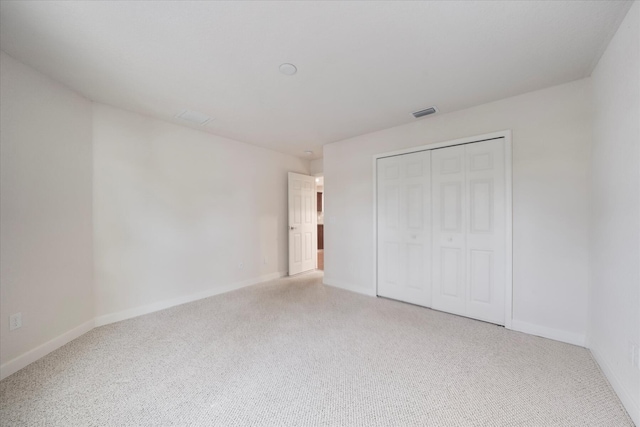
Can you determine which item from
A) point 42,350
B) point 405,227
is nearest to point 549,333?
point 405,227

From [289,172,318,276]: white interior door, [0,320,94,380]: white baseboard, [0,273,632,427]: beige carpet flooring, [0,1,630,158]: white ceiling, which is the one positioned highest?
[0,1,630,158]: white ceiling

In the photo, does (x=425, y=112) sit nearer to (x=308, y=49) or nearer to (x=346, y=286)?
(x=308, y=49)

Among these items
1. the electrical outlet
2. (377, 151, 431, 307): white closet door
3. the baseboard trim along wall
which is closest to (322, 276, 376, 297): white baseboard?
(377, 151, 431, 307): white closet door

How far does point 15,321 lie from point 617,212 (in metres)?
4.50

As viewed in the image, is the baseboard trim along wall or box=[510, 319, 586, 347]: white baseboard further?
box=[510, 319, 586, 347]: white baseboard

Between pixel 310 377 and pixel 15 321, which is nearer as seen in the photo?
pixel 310 377

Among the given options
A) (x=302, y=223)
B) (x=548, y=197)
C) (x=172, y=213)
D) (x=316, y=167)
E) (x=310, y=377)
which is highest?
(x=316, y=167)

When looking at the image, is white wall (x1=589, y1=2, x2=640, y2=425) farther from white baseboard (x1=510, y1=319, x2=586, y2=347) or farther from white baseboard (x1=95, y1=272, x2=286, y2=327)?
white baseboard (x1=95, y1=272, x2=286, y2=327)

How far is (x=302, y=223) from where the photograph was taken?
5051 millimetres

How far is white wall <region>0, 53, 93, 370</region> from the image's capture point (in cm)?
191

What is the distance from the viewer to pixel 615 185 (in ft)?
5.68

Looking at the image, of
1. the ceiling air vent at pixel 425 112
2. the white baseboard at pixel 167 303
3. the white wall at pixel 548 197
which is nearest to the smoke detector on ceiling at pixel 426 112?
the ceiling air vent at pixel 425 112

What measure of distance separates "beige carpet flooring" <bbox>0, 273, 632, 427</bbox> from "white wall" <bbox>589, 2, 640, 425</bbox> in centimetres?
25

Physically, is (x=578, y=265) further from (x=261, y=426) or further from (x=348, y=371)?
(x=261, y=426)
